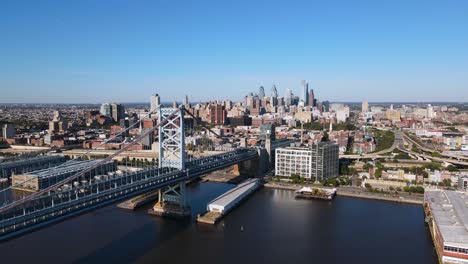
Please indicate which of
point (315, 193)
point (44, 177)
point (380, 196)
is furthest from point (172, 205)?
point (380, 196)

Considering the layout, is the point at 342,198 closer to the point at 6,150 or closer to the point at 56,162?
the point at 56,162

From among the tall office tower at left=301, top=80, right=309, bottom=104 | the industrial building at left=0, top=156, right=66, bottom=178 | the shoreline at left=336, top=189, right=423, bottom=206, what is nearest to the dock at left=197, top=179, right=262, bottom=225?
the shoreline at left=336, top=189, right=423, bottom=206

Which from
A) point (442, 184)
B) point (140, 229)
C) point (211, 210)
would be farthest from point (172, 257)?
point (442, 184)

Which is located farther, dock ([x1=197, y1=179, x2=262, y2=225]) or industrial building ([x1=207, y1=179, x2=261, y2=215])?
industrial building ([x1=207, y1=179, x2=261, y2=215])

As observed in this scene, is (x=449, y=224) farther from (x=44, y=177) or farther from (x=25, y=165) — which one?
(x=25, y=165)

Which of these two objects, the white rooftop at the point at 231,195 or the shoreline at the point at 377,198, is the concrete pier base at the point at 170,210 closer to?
the white rooftop at the point at 231,195

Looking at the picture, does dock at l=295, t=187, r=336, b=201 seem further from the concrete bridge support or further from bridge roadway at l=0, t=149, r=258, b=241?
the concrete bridge support

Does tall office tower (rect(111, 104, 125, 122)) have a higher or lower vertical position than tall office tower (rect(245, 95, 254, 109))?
lower

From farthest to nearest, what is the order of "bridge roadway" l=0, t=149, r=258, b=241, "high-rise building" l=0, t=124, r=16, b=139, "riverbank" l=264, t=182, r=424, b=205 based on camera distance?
"high-rise building" l=0, t=124, r=16, b=139 < "riverbank" l=264, t=182, r=424, b=205 < "bridge roadway" l=0, t=149, r=258, b=241
